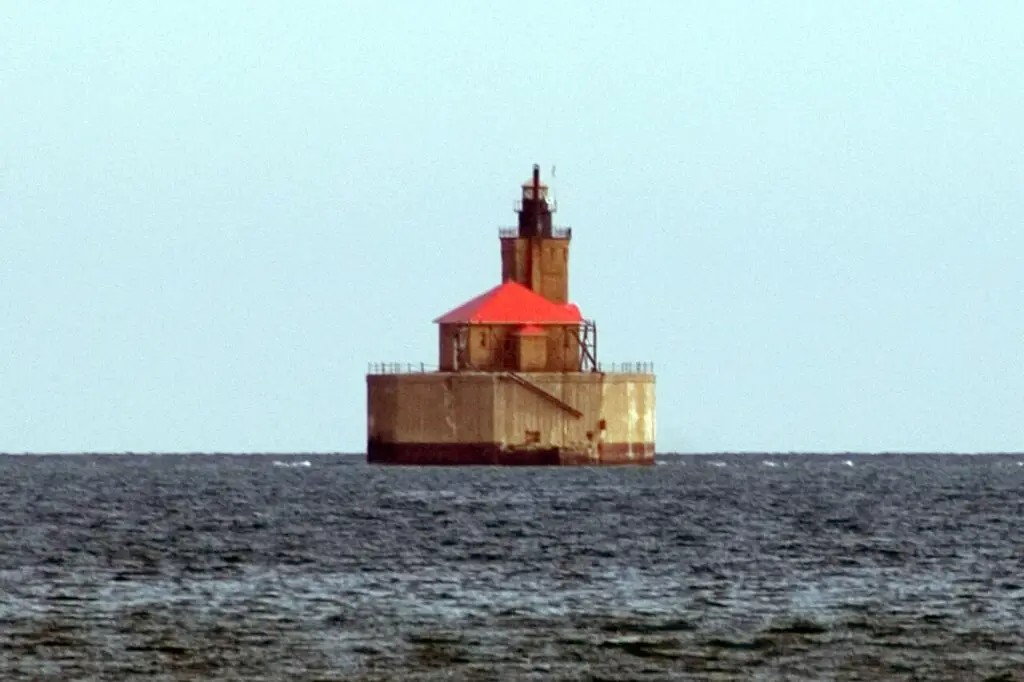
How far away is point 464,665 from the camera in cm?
2780

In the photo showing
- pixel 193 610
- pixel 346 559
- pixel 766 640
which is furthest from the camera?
pixel 346 559

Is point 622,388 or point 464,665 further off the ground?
point 622,388

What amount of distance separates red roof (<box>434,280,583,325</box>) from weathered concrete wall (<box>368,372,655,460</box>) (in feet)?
8.82

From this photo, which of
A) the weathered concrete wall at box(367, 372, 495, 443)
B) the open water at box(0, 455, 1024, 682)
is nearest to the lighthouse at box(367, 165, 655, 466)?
the weathered concrete wall at box(367, 372, 495, 443)

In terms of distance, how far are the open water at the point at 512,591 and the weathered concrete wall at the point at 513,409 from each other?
23681mm

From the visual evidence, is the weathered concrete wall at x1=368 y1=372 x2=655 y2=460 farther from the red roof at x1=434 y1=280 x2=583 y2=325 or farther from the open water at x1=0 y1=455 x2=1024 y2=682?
the open water at x1=0 y1=455 x2=1024 y2=682

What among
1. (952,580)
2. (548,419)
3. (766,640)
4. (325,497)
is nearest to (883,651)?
(766,640)

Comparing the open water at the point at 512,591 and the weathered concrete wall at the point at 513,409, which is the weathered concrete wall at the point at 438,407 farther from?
the open water at the point at 512,591

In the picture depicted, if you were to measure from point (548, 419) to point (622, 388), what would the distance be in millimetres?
2964

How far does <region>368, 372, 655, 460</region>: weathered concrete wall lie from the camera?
9188 cm

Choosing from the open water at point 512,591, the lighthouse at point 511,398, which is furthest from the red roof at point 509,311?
the open water at point 512,591

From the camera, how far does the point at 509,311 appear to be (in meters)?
94.9

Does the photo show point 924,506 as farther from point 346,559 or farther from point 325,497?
point 346,559

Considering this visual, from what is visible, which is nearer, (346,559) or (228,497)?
(346,559)
